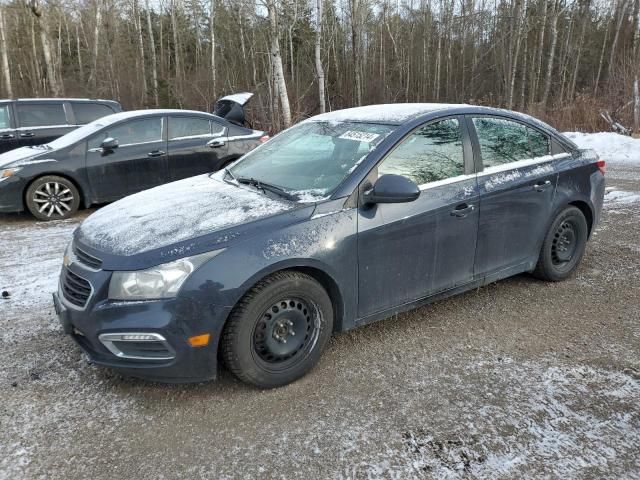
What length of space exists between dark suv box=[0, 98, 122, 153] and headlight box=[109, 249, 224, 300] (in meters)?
8.57

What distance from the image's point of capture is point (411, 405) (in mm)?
2914

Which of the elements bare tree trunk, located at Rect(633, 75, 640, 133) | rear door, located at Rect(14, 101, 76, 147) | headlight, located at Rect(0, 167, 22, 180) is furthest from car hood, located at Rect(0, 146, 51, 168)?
bare tree trunk, located at Rect(633, 75, 640, 133)

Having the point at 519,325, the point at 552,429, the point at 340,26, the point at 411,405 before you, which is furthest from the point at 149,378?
the point at 340,26

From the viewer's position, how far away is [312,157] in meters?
3.80

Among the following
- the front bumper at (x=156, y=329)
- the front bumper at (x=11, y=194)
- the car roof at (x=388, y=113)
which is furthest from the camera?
the front bumper at (x=11, y=194)

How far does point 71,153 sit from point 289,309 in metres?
5.68

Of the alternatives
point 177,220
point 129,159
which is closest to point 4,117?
point 129,159

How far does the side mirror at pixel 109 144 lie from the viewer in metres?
7.41

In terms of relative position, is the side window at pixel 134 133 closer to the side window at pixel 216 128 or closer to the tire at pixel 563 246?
the side window at pixel 216 128

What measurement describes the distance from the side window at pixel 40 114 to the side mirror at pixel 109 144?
3.43 m

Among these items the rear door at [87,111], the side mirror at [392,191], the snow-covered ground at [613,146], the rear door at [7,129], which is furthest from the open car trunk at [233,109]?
the snow-covered ground at [613,146]

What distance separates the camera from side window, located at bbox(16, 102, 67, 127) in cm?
988

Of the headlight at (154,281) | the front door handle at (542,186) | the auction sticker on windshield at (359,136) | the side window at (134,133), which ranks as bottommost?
the headlight at (154,281)

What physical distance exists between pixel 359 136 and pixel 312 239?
103 cm
